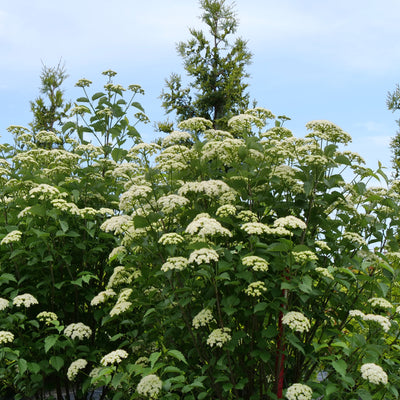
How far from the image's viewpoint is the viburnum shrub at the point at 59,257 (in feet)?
13.3

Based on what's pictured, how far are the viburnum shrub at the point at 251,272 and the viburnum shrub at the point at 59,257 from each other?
0.53 meters

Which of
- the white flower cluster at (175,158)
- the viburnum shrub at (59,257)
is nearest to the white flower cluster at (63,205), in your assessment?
the viburnum shrub at (59,257)

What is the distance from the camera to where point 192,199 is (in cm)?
370

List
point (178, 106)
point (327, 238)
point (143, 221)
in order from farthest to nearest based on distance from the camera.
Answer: point (178, 106) → point (327, 238) → point (143, 221)

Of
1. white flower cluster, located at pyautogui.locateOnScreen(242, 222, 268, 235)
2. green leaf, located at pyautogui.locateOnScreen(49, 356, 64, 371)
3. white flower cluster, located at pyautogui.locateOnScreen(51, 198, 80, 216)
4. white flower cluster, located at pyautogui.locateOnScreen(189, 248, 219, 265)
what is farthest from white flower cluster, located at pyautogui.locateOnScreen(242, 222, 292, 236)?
green leaf, located at pyautogui.locateOnScreen(49, 356, 64, 371)

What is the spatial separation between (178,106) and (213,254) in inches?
599

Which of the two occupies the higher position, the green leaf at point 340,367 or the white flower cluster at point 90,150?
the white flower cluster at point 90,150

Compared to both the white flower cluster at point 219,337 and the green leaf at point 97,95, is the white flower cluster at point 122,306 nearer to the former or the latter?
the white flower cluster at point 219,337

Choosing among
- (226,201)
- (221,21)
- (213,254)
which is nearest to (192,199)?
(226,201)

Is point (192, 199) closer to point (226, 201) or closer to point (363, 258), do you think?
point (226, 201)

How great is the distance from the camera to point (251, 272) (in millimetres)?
3273

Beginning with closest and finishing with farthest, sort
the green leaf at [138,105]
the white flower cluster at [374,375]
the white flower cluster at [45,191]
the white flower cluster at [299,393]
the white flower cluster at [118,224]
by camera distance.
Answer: the white flower cluster at [374,375]
the white flower cluster at [299,393]
the white flower cluster at [118,224]
the white flower cluster at [45,191]
the green leaf at [138,105]

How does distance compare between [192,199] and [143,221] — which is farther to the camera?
[192,199]

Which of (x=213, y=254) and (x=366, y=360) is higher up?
(x=213, y=254)
